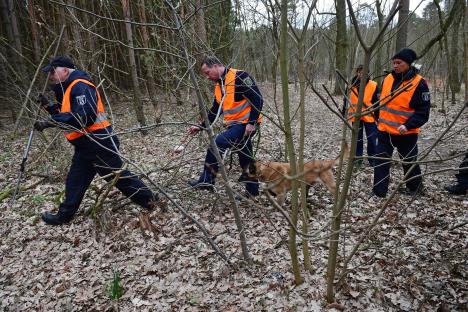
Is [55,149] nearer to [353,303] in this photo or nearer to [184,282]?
[184,282]

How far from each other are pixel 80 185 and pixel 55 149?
3380 millimetres

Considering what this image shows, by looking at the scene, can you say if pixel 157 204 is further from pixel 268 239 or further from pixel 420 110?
pixel 420 110

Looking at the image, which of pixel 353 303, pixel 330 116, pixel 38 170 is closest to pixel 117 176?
pixel 353 303

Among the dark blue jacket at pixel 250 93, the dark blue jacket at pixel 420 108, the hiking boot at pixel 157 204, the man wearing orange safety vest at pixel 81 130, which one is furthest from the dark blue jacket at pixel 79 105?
the dark blue jacket at pixel 420 108

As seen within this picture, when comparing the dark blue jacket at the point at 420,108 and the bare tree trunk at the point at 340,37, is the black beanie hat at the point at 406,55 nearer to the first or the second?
the dark blue jacket at the point at 420,108

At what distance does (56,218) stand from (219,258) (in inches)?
98.5

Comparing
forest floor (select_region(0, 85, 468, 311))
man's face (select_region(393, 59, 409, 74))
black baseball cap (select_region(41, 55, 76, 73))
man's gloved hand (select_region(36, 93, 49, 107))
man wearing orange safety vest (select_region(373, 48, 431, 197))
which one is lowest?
forest floor (select_region(0, 85, 468, 311))

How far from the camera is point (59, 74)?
13.3 feet

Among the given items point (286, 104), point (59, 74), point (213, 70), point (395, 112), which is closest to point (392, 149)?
point (395, 112)

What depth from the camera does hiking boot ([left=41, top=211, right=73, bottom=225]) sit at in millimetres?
4566

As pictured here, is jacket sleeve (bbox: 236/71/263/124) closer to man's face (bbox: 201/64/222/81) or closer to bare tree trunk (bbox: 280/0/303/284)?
man's face (bbox: 201/64/222/81)

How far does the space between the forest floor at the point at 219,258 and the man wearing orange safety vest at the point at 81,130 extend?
1.01 ft

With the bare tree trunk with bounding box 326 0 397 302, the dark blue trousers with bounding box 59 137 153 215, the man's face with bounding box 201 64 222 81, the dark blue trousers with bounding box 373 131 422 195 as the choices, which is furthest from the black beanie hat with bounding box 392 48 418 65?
the dark blue trousers with bounding box 59 137 153 215

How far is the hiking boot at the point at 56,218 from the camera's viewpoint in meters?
4.57
